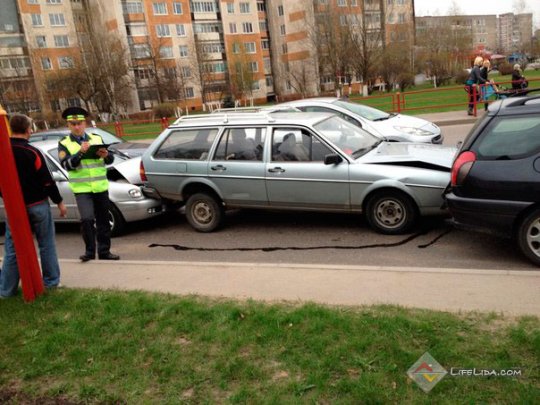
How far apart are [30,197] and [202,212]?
310 centimetres

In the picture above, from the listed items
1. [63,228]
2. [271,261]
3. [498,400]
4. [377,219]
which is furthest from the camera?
[63,228]

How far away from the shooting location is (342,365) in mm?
3299

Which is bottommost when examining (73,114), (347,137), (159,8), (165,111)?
(165,111)

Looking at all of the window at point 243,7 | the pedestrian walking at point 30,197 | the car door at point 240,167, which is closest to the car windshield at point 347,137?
the car door at point 240,167

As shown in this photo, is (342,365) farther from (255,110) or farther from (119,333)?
(255,110)

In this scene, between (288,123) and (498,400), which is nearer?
(498,400)

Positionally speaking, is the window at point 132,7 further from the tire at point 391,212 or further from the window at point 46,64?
the tire at point 391,212

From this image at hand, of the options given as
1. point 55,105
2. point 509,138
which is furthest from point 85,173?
point 55,105

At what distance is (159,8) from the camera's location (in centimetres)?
7325

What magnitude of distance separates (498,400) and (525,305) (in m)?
1.40

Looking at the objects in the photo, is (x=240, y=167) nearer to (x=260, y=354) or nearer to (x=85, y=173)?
(x=85, y=173)

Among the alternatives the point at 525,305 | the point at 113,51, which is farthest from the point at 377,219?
the point at 113,51

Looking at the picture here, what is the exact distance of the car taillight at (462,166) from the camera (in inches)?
211

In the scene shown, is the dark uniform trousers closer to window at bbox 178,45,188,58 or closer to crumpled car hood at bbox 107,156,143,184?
crumpled car hood at bbox 107,156,143,184
